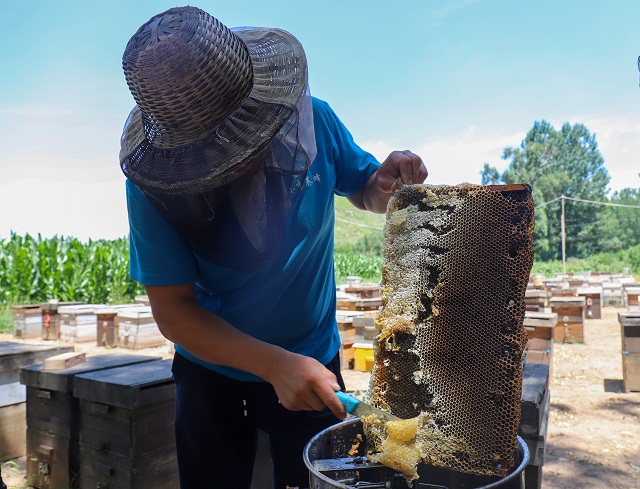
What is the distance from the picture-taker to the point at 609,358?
22.5ft

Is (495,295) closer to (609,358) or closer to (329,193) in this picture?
(329,193)

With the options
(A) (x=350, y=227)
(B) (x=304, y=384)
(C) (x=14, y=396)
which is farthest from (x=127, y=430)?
(A) (x=350, y=227)

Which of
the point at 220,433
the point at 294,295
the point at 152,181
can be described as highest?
the point at 152,181

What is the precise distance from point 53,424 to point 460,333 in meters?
2.78

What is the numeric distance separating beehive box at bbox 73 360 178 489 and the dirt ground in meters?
0.87

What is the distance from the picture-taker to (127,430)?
2.63 m

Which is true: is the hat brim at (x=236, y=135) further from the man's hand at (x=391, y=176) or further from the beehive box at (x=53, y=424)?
the beehive box at (x=53, y=424)

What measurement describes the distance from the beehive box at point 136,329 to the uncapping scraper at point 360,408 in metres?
6.59

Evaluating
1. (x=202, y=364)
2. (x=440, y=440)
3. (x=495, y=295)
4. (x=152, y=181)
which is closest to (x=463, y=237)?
(x=495, y=295)

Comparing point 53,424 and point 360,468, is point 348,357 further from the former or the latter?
point 360,468

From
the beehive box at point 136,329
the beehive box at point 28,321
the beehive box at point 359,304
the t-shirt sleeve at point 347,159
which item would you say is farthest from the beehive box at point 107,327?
the t-shirt sleeve at point 347,159

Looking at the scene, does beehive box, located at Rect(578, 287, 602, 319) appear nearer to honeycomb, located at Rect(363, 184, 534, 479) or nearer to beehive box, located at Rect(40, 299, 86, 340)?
beehive box, located at Rect(40, 299, 86, 340)

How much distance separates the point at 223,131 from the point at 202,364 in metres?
0.91

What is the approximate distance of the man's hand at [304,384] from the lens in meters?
1.22
